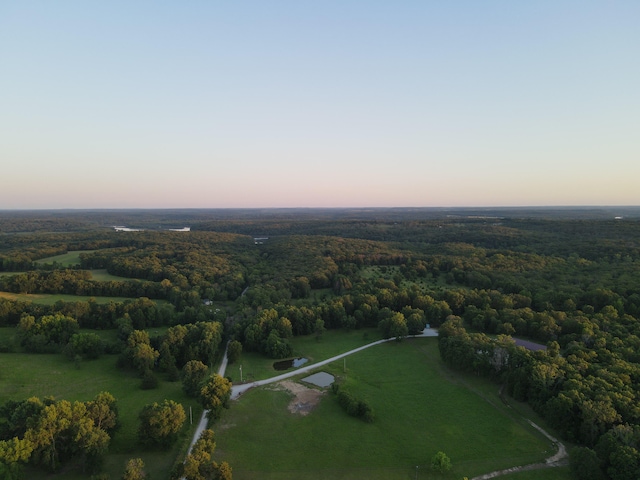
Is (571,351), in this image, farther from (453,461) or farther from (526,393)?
(453,461)

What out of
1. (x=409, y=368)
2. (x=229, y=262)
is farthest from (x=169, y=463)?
(x=229, y=262)

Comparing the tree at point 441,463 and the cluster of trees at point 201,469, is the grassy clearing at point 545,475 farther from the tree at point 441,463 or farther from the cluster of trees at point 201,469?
the cluster of trees at point 201,469

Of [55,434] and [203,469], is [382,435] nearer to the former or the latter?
[203,469]

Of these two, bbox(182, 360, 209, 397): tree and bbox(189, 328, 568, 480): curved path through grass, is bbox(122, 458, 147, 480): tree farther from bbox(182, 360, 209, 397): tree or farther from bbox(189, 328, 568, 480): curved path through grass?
bbox(182, 360, 209, 397): tree

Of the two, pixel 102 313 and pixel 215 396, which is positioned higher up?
pixel 102 313

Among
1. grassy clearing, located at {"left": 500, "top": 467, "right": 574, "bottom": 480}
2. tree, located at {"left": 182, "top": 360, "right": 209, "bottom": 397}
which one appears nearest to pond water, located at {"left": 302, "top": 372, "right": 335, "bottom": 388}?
tree, located at {"left": 182, "top": 360, "right": 209, "bottom": 397}

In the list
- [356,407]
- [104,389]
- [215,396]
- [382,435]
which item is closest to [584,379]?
[382,435]
